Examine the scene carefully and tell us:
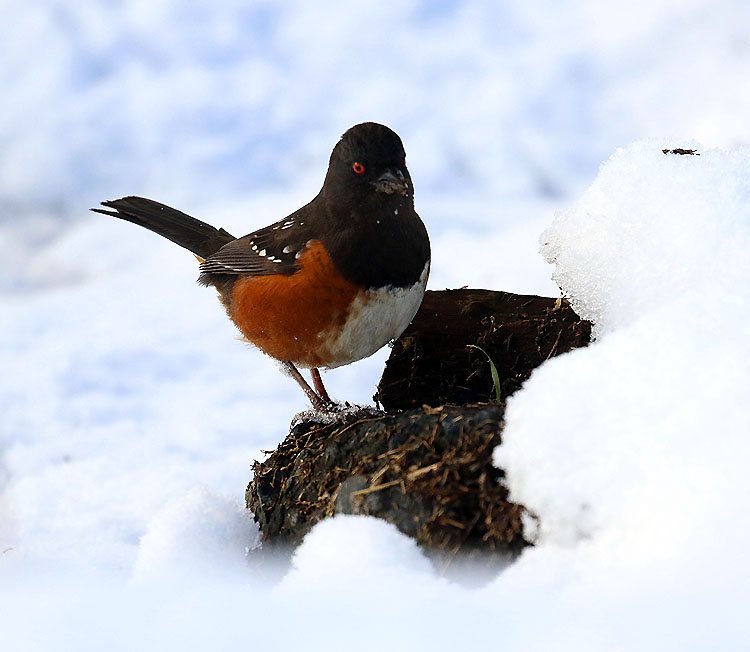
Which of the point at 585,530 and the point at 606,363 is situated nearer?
the point at 585,530

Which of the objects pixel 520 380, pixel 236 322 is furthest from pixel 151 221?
pixel 520 380

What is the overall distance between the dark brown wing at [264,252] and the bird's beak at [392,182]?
44 cm

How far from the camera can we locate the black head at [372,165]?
3.66m

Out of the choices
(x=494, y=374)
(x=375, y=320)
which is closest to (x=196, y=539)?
(x=375, y=320)

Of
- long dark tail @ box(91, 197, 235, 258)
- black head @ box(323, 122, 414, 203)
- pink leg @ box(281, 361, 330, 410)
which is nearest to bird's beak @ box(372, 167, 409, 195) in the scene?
black head @ box(323, 122, 414, 203)

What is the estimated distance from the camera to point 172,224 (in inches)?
194

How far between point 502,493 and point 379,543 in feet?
1.43

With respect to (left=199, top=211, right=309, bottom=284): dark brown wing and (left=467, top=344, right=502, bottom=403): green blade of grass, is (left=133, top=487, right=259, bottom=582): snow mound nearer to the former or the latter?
(left=199, top=211, right=309, bottom=284): dark brown wing

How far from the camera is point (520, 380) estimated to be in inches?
167

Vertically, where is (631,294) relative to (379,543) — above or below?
above

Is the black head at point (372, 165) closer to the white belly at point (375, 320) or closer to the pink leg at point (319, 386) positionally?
the white belly at point (375, 320)

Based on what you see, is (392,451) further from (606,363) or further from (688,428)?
(688,428)

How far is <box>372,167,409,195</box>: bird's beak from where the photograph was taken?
3648 millimetres

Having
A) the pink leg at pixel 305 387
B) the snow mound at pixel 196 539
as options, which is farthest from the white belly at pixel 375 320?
the snow mound at pixel 196 539
